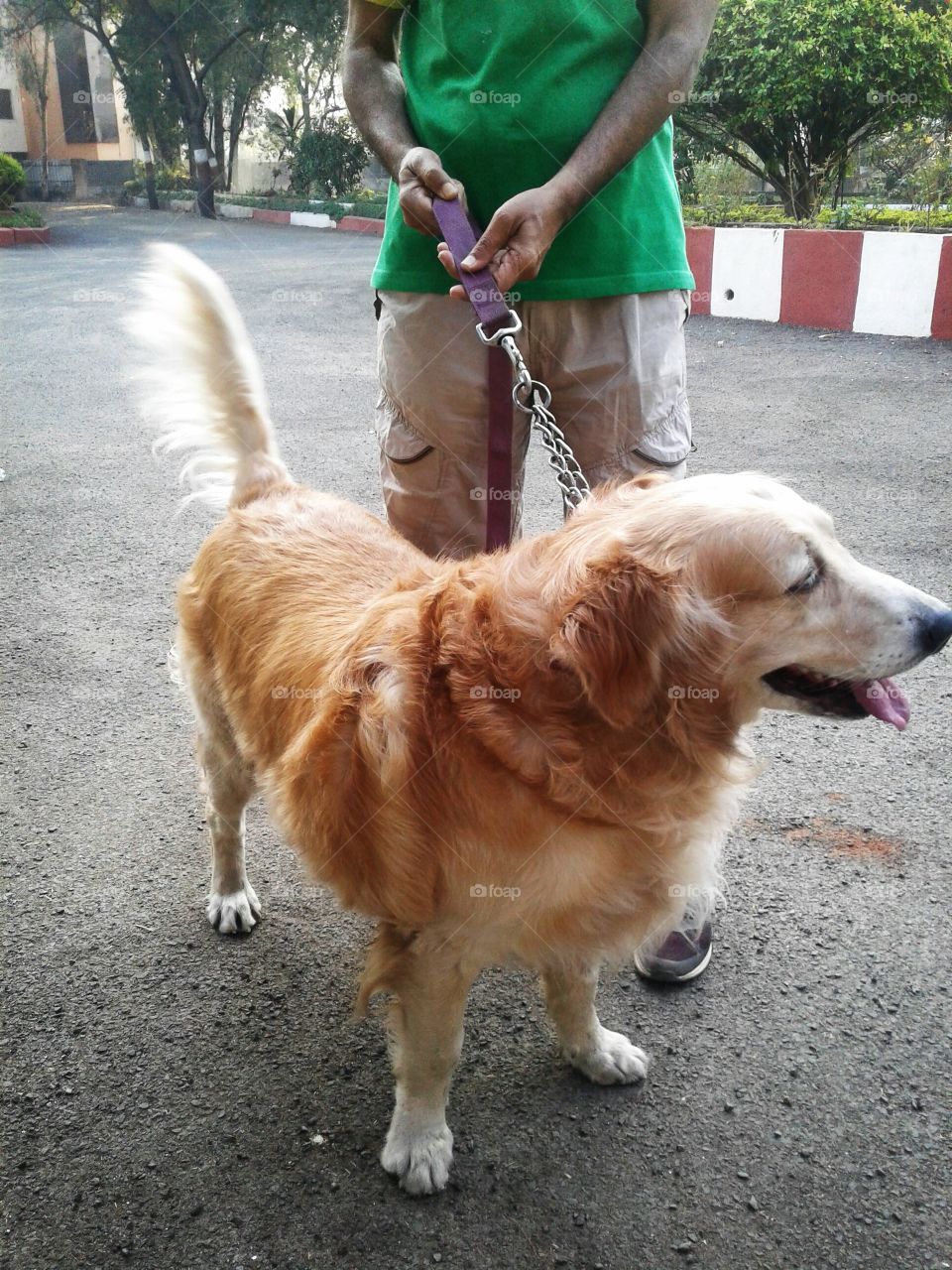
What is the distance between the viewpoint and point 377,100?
2.57 metres

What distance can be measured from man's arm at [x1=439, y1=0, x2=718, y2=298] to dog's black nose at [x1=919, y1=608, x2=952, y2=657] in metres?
1.14

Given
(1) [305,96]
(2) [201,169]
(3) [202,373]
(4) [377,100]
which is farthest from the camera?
(2) [201,169]

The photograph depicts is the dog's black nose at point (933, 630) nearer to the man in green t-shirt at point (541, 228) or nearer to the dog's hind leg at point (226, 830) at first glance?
the man in green t-shirt at point (541, 228)

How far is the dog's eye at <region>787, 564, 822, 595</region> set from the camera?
1698 mm

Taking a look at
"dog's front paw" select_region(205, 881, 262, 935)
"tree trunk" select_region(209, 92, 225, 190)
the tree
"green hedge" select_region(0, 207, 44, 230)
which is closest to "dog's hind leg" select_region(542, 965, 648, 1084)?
"dog's front paw" select_region(205, 881, 262, 935)

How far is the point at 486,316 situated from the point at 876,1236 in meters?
2.01

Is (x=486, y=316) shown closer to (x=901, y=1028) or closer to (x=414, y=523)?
(x=414, y=523)

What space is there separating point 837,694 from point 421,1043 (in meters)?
1.07

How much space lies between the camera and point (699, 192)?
11.8 meters

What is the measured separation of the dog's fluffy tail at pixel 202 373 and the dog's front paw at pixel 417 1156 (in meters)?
1.61

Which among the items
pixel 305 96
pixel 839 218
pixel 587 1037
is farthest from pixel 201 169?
pixel 587 1037

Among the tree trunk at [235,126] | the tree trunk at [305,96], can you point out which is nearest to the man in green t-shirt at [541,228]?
the tree trunk at [305,96]

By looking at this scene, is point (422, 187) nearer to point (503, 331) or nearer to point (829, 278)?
point (503, 331)

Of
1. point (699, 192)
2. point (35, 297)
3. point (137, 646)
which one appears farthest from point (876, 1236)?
point (35, 297)
